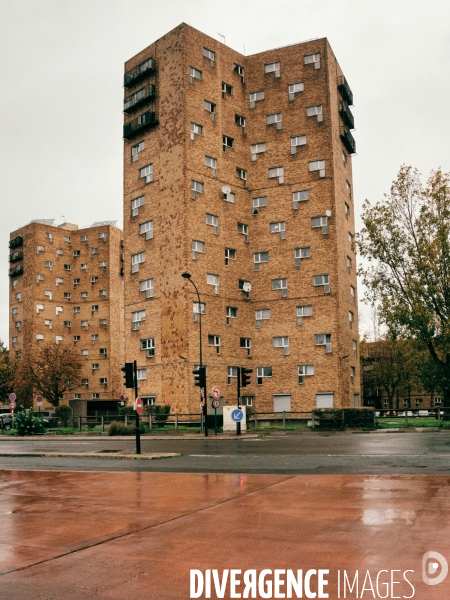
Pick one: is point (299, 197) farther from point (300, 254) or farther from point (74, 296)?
point (74, 296)

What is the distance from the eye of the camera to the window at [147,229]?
4816cm

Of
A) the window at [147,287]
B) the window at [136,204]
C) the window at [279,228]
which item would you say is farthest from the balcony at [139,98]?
the window at [147,287]

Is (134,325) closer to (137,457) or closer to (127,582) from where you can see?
(137,457)

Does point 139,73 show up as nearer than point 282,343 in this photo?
No

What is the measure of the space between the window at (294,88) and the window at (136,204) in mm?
14444

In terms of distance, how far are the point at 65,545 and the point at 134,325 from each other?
1621 inches

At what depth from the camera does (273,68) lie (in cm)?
5203

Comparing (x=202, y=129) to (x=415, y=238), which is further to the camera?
(x=202, y=129)

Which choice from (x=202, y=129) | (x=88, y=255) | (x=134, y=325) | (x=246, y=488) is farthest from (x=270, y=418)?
(x=88, y=255)

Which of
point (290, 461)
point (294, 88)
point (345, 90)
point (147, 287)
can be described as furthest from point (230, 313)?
point (290, 461)

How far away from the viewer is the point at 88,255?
89.2 metres

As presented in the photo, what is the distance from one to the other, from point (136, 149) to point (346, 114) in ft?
57.5

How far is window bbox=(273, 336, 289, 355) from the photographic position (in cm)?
4859

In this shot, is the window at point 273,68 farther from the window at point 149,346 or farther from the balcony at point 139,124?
the window at point 149,346
